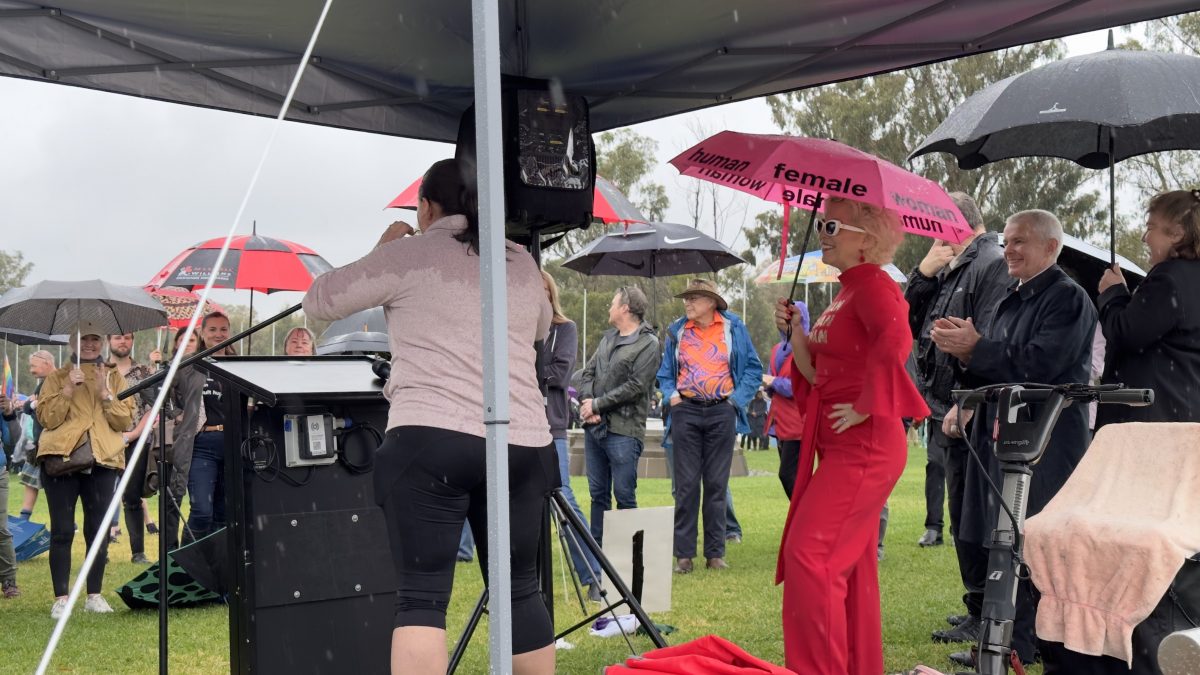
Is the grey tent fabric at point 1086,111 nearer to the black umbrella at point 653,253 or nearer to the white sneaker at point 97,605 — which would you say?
the black umbrella at point 653,253

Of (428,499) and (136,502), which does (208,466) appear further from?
(428,499)

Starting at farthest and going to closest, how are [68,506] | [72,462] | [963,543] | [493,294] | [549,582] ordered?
[68,506]
[72,462]
[963,543]
[549,582]
[493,294]

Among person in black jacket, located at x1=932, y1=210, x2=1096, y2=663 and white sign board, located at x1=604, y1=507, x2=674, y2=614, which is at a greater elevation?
person in black jacket, located at x1=932, y1=210, x2=1096, y2=663

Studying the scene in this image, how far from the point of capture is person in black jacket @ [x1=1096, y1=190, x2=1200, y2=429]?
4.12 metres

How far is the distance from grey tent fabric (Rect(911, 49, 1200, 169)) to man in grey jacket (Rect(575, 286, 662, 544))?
9.41 feet

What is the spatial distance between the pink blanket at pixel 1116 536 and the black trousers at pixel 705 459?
4.09m

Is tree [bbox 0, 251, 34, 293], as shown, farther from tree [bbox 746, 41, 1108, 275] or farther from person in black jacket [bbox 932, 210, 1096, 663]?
person in black jacket [bbox 932, 210, 1096, 663]

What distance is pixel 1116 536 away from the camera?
3365 mm

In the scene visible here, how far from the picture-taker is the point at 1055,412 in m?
3.30

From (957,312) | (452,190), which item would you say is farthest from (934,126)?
(452,190)

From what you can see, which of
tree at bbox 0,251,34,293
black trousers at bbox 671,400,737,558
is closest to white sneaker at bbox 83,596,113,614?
black trousers at bbox 671,400,737,558

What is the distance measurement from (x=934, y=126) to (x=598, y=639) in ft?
102

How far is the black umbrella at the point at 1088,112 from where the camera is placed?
4.27 meters

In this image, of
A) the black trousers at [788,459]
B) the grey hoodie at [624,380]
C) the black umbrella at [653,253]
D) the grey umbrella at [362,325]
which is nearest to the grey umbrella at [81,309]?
the grey umbrella at [362,325]
